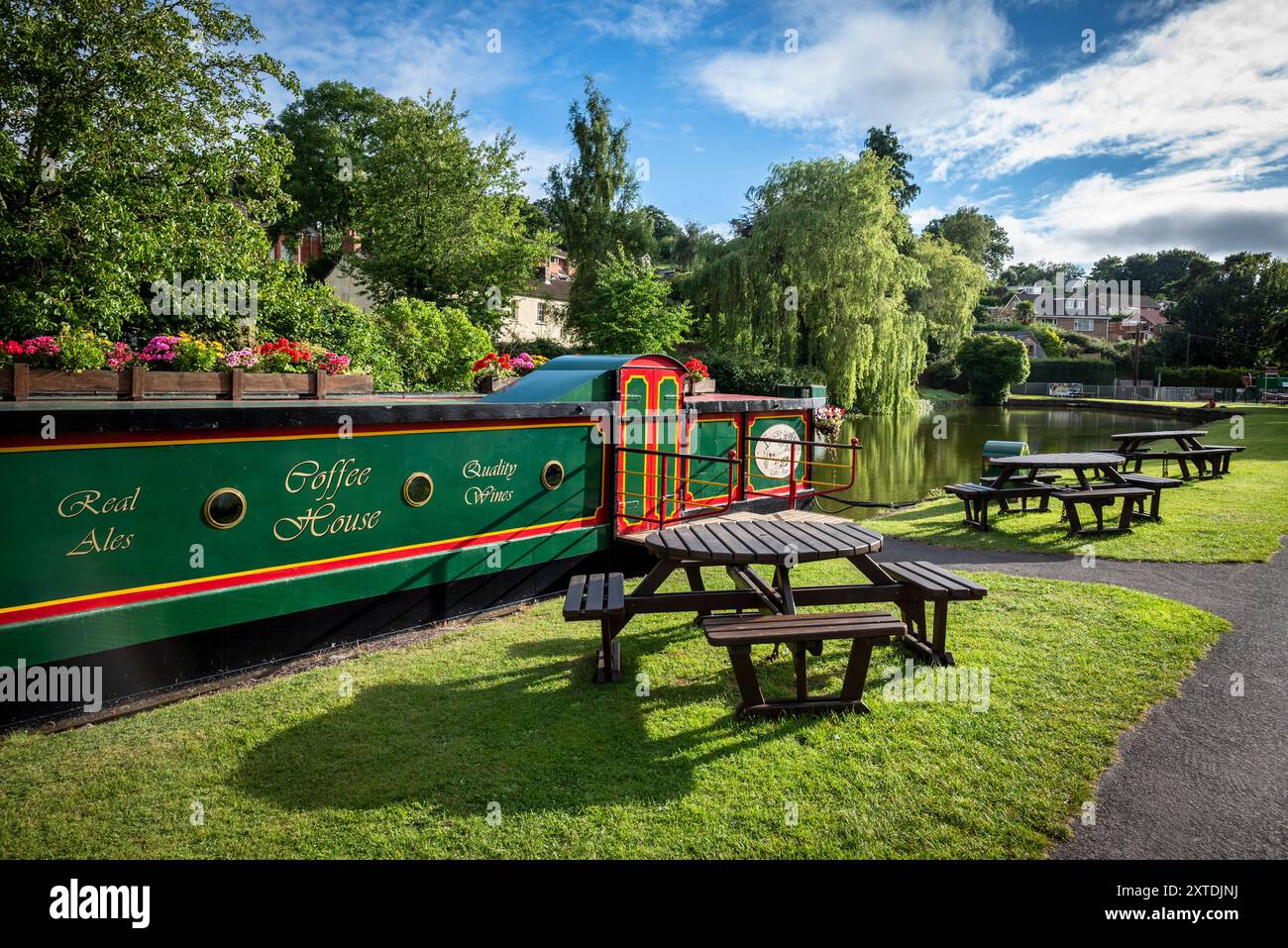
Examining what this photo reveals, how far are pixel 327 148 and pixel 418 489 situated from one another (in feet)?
130

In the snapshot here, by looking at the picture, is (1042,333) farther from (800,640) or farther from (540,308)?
(800,640)

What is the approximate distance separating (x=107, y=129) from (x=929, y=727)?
18136 millimetres

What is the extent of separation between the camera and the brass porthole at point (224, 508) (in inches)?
211

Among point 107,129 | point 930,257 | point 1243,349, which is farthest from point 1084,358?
point 107,129

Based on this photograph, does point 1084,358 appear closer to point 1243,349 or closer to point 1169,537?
point 1243,349

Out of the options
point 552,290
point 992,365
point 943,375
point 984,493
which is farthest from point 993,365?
point 984,493

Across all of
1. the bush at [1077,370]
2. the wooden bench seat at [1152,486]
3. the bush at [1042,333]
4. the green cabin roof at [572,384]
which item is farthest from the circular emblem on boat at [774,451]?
the bush at [1042,333]

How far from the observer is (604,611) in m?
4.88

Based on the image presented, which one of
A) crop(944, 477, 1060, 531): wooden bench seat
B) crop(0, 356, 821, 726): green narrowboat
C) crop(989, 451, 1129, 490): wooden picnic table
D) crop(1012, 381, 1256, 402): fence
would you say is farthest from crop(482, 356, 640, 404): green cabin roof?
crop(1012, 381, 1256, 402): fence

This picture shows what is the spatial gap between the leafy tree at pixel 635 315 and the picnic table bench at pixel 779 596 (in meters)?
24.6

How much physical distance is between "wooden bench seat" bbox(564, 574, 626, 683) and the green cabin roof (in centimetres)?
287

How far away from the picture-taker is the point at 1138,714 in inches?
179

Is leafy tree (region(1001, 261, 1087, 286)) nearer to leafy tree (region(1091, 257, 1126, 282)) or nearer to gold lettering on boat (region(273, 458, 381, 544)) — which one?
leafy tree (region(1091, 257, 1126, 282))
